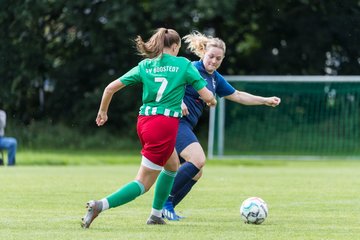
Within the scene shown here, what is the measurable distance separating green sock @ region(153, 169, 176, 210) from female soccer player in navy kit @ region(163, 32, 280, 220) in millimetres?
534

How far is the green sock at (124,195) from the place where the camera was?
7.84 meters

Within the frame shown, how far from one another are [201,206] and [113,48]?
60.7 feet

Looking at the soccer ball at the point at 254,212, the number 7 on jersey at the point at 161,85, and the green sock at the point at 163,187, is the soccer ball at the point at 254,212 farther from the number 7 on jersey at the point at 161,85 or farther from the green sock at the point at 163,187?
the number 7 on jersey at the point at 161,85

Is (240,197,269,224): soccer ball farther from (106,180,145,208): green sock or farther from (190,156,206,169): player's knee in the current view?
(106,180,145,208): green sock

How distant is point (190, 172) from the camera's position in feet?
29.3

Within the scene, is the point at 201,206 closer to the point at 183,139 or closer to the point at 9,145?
the point at 183,139

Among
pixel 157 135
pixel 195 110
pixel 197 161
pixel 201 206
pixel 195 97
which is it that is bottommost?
pixel 201 206

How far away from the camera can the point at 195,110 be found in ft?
30.7

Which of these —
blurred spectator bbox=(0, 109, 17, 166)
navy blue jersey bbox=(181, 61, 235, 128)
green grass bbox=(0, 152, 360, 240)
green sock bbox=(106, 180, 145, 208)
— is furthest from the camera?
blurred spectator bbox=(0, 109, 17, 166)

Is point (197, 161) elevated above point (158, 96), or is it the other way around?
point (158, 96)

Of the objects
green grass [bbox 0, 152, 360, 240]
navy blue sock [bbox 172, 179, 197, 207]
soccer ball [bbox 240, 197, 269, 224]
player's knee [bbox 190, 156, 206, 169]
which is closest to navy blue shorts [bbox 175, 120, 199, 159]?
player's knee [bbox 190, 156, 206, 169]

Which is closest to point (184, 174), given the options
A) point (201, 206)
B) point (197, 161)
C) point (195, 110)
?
point (197, 161)

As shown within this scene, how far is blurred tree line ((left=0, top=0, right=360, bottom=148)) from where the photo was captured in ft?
89.0

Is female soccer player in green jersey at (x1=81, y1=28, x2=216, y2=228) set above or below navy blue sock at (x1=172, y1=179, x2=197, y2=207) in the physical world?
above
